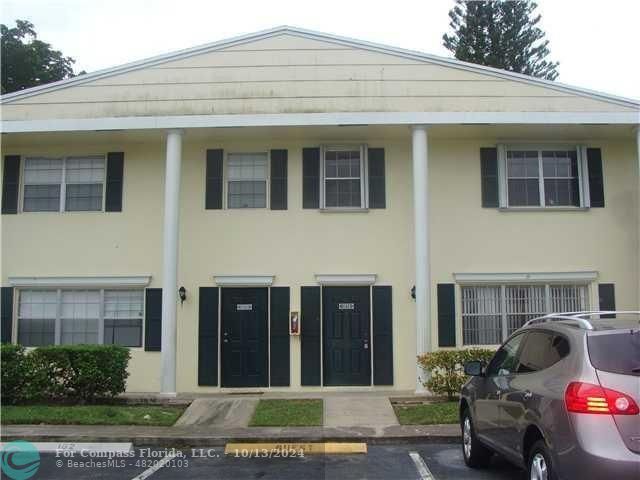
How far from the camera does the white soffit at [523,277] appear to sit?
1309 centimetres

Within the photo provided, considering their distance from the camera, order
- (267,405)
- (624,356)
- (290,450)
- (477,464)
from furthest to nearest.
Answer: (267,405)
(290,450)
(477,464)
(624,356)

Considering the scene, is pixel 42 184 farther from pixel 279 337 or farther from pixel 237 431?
pixel 237 431

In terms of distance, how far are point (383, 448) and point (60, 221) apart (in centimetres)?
842

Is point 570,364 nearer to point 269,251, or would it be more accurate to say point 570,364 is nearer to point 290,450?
point 290,450

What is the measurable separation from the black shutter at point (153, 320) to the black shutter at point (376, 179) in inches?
182

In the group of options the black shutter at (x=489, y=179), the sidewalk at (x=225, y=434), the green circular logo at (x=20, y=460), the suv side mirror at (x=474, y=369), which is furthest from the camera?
the black shutter at (x=489, y=179)

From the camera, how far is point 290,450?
28.1 ft

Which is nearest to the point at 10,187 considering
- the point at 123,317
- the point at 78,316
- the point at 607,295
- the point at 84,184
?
the point at 84,184

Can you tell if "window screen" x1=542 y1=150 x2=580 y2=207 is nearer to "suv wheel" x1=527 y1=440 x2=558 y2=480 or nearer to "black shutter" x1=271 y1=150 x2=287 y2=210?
"black shutter" x1=271 y1=150 x2=287 y2=210

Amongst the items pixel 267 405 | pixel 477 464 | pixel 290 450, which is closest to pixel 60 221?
pixel 267 405

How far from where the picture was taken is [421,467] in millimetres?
7625

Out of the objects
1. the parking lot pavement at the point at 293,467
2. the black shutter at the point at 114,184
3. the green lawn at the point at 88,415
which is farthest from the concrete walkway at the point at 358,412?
the black shutter at the point at 114,184

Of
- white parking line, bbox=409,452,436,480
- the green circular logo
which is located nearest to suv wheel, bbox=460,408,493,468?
white parking line, bbox=409,452,436,480

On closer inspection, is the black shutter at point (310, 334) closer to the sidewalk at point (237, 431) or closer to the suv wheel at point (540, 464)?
the sidewalk at point (237, 431)
